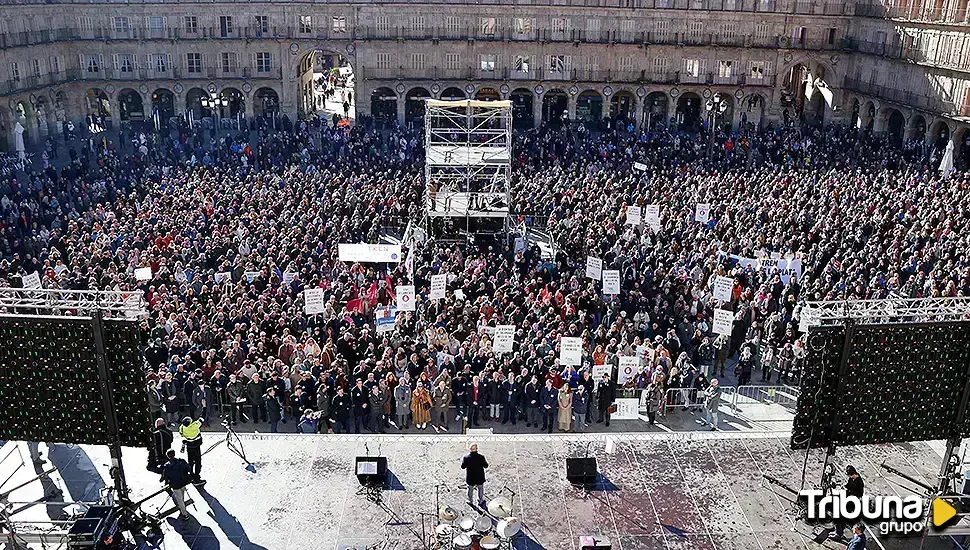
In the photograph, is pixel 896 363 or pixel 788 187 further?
pixel 788 187

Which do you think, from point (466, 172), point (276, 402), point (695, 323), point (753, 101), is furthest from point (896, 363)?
point (753, 101)

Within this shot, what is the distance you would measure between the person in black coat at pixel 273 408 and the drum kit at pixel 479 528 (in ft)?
17.4

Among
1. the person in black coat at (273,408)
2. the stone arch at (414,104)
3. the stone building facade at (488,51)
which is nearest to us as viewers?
the person in black coat at (273,408)

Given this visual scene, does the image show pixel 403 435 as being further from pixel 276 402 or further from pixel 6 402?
pixel 6 402

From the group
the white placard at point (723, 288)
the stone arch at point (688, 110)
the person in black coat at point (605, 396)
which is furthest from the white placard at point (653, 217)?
the stone arch at point (688, 110)

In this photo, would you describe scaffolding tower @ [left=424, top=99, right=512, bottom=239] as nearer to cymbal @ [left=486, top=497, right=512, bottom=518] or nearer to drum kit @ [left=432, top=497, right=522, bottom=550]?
cymbal @ [left=486, top=497, right=512, bottom=518]

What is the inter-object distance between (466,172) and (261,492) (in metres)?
18.4

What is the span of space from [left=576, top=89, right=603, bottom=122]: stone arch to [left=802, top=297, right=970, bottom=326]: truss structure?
43373 mm

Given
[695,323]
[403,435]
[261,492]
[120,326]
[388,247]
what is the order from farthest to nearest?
[388,247] → [695,323] → [403,435] → [261,492] → [120,326]

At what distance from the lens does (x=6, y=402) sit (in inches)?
527

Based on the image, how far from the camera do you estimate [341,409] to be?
18156mm

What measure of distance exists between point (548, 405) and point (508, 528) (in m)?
5.15

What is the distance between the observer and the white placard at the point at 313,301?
20422mm

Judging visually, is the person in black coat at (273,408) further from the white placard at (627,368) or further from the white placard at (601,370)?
the white placard at (627,368)
